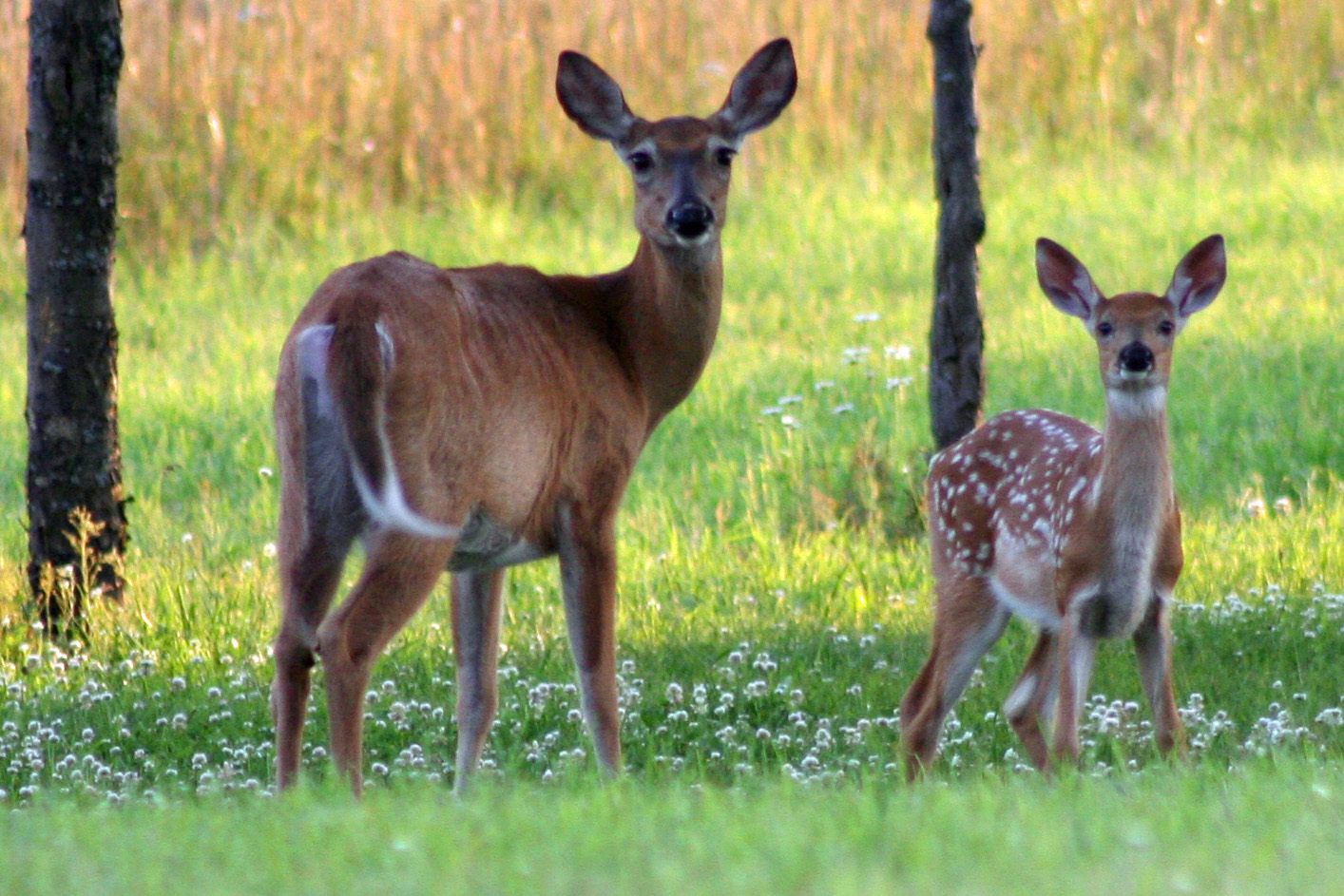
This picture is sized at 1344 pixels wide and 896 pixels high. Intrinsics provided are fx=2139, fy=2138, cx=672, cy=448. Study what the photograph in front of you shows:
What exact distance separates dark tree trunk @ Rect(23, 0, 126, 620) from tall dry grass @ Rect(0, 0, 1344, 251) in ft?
23.0

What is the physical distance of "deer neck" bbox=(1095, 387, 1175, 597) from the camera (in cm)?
576

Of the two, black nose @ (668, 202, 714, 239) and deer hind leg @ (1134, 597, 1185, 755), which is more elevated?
black nose @ (668, 202, 714, 239)

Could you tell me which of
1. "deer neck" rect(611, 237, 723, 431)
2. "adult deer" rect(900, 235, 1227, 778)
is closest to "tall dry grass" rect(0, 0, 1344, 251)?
"deer neck" rect(611, 237, 723, 431)

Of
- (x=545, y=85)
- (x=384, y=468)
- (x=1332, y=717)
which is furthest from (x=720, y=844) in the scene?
(x=545, y=85)

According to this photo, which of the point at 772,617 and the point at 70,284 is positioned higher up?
the point at 70,284

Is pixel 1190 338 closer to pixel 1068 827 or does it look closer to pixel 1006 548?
pixel 1006 548

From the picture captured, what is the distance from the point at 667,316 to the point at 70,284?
2376 millimetres

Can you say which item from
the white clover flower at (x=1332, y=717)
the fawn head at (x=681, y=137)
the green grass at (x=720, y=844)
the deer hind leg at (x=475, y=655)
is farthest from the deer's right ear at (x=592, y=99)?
the green grass at (x=720, y=844)

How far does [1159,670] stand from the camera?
19.1ft

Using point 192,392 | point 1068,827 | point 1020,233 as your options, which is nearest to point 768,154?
point 1020,233

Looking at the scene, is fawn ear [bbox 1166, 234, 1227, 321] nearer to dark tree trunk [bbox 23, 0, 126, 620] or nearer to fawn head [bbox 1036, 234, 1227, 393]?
fawn head [bbox 1036, 234, 1227, 393]

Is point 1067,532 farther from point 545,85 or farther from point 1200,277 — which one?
point 545,85

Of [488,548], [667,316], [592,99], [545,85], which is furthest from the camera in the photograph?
[545,85]

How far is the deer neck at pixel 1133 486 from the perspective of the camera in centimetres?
576
